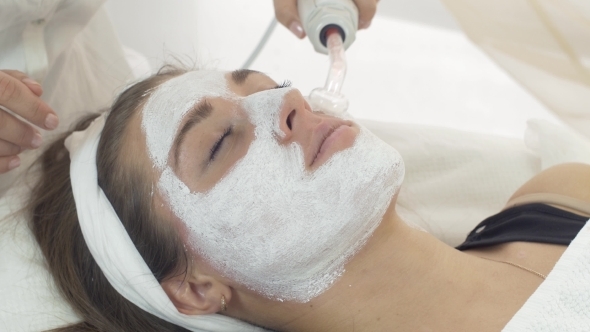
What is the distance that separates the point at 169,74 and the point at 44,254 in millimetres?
377

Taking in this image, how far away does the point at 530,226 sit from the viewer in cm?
89

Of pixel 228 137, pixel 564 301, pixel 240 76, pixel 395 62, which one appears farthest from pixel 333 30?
pixel 395 62

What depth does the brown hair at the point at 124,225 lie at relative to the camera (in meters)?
0.78

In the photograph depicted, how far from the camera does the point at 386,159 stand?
0.74m

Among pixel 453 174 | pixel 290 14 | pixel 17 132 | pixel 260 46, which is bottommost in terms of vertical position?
pixel 453 174

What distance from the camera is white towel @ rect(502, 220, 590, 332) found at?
25.7 inches

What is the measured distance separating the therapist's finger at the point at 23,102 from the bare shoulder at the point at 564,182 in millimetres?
849

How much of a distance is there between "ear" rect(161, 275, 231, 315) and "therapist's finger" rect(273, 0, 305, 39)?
537 mm

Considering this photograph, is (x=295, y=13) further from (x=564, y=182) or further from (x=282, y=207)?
(x=564, y=182)

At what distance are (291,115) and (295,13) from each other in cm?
36

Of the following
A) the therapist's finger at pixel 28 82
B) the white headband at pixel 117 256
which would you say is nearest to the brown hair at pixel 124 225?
the white headband at pixel 117 256

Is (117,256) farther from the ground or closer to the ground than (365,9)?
closer to the ground

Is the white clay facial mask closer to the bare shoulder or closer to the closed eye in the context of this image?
the closed eye

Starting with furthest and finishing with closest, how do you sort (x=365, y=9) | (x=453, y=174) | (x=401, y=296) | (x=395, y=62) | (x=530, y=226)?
(x=395, y=62) → (x=453, y=174) → (x=365, y=9) → (x=530, y=226) → (x=401, y=296)
